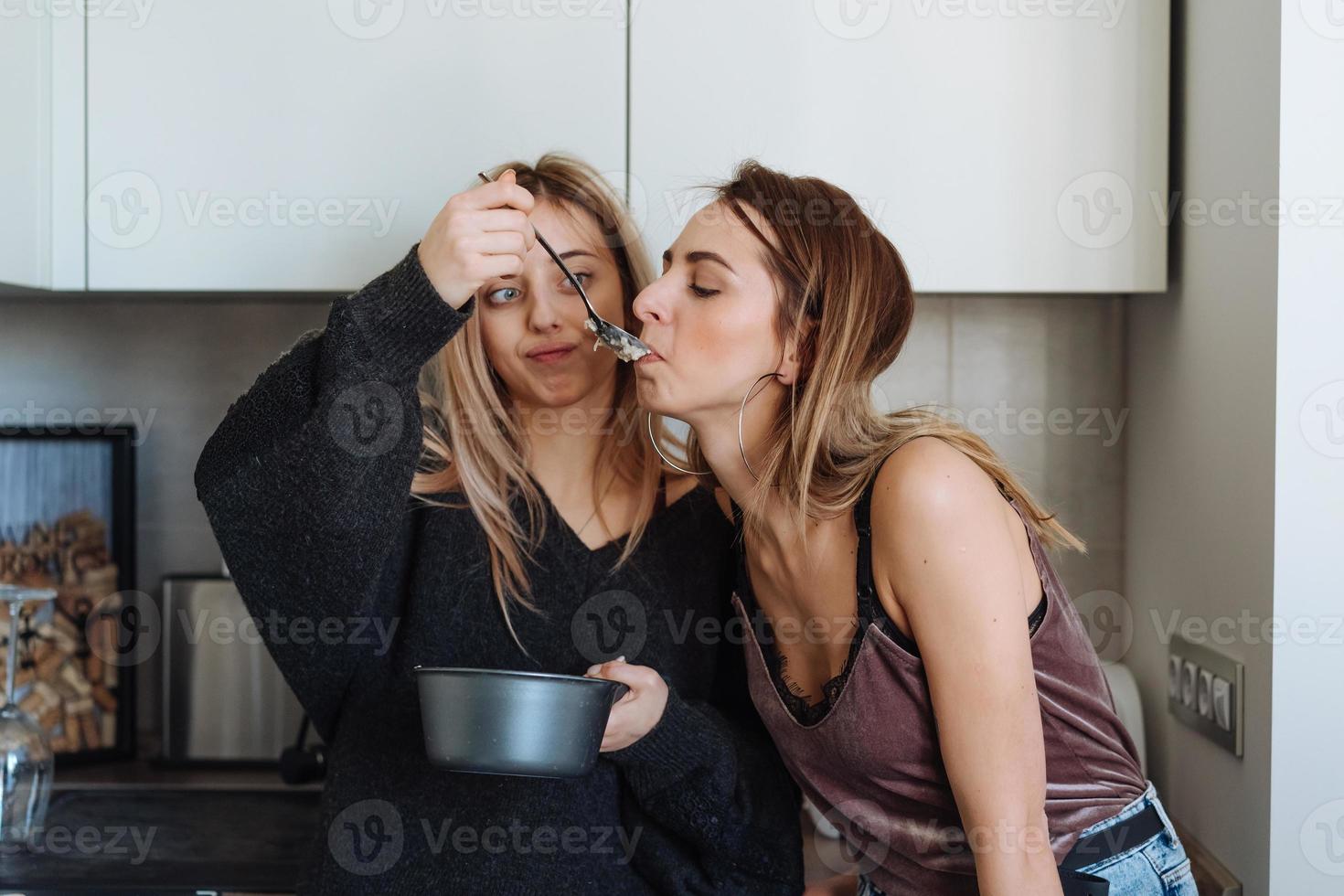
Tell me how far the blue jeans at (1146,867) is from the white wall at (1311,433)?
15 cm

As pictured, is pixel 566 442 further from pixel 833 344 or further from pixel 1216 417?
pixel 1216 417

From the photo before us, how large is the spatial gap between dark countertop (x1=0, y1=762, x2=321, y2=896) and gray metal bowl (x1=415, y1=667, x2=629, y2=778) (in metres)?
0.50

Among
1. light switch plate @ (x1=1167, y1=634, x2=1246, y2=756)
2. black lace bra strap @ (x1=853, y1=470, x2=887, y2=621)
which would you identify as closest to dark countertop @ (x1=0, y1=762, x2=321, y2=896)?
black lace bra strap @ (x1=853, y1=470, x2=887, y2=621)

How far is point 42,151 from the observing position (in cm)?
135

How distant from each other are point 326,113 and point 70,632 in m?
0.84

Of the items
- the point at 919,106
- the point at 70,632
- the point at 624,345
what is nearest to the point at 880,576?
the point at 624,345

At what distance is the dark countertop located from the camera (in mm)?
1233

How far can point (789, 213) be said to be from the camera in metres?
1.04

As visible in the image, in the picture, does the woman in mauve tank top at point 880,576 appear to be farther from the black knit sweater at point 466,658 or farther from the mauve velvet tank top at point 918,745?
the black knit sweater at point 466,658

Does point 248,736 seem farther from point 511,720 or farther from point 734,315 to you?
point 734,315

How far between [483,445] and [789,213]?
404 mm

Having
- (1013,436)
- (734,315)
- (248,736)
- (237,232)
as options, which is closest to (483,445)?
(734,315)

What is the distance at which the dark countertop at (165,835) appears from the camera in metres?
1.23

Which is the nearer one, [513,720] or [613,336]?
[513,720]
